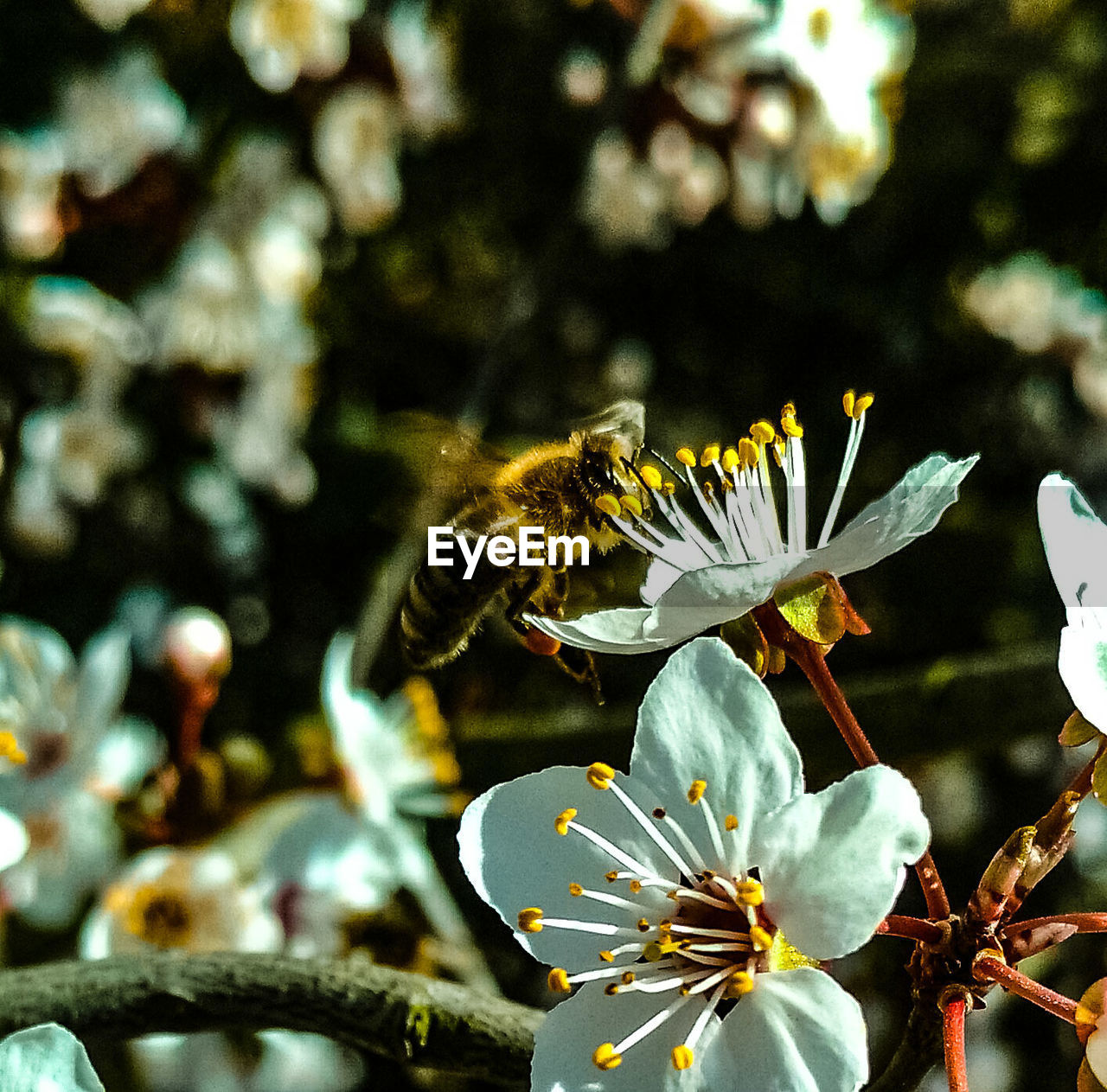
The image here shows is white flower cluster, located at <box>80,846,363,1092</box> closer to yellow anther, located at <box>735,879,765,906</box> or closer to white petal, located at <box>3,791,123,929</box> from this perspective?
white petal, located at <box>3,791,123,929</box>

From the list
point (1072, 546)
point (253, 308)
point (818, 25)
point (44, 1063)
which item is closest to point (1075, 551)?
point (1072, 546)

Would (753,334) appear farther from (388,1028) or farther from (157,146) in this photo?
(388,1028)

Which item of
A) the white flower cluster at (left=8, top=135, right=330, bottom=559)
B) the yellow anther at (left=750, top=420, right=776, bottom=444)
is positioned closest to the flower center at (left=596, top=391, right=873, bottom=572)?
the yellow anther at (left=750, top=420, right=776, bottom=444)

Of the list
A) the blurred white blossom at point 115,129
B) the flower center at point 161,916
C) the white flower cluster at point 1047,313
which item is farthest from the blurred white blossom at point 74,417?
the white flower cluster at point 1047,313

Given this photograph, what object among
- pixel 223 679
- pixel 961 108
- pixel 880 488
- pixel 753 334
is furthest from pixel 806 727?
pixel 961 108

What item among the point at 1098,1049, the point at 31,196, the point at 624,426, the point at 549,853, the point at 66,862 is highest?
the point at 31,196

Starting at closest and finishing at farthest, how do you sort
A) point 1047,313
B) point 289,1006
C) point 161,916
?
point 289,1006
point 161,916
point 1047,313

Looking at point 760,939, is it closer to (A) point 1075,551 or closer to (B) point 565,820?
(B) point 565,820
